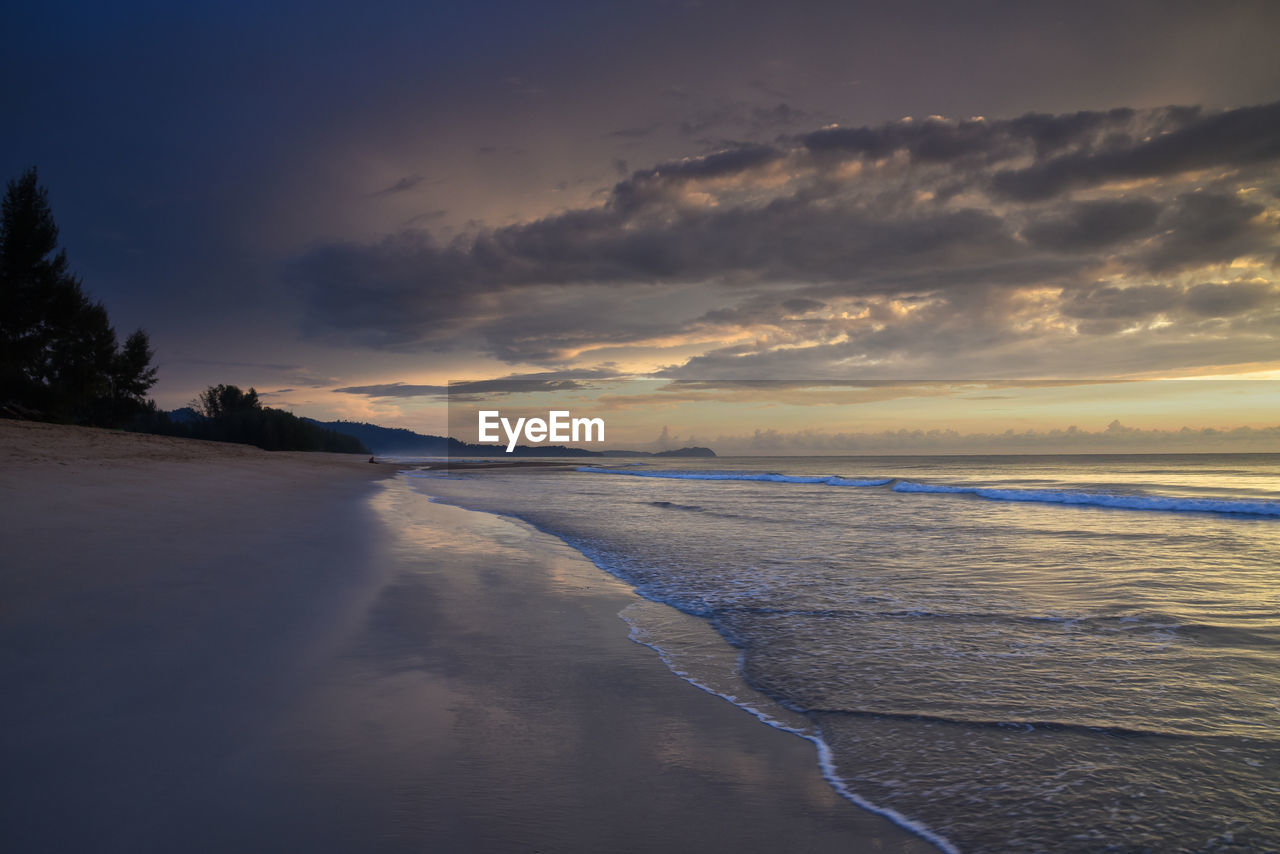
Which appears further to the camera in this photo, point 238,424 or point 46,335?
point 238,424

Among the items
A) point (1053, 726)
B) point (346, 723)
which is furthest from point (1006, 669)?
point (346, 723)

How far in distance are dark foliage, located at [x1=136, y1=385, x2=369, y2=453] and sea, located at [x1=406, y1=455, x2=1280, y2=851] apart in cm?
7063

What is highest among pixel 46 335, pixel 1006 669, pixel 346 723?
pixel 46 335

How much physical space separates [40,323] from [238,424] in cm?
4004

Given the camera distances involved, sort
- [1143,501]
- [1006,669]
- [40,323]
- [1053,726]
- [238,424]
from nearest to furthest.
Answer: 1. [1053,726]
2. [1006,669]
3. [1143,501]
4. [40,323]
5. [238,424]

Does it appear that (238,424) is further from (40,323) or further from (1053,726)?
(1053,726)

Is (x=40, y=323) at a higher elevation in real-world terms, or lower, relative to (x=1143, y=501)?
higher

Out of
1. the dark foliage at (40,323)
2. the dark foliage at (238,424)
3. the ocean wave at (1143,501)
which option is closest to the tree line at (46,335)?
the dark foliage at (40,323)

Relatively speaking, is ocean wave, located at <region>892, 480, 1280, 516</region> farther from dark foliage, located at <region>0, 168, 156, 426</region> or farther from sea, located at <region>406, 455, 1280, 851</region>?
dark foliage, located at <region>0, 168, 156, 426</region>

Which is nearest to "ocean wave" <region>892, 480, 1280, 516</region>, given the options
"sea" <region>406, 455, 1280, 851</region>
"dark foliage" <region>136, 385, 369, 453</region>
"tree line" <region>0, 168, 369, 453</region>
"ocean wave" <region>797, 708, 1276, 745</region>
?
"sea" <region>406, 455, 1280, 851</region>

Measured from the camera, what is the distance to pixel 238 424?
69.7 m

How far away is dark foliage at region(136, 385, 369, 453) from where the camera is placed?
68.5m

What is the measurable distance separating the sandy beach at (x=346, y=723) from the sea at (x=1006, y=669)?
1.87 ft

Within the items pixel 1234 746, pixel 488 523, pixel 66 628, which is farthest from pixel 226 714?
pixel 488 523
